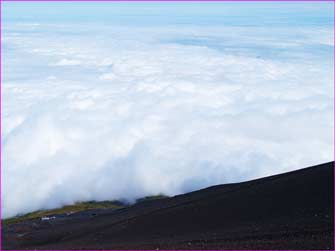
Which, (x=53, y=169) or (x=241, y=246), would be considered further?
(x=53, y=169)

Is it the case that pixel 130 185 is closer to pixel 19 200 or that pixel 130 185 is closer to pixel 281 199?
pixel 19 200

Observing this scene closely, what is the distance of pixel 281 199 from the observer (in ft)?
128

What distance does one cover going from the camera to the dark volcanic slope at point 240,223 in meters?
29.1

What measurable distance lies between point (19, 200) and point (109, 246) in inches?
4713

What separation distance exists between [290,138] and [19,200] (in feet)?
309

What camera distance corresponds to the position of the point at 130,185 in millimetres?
160125

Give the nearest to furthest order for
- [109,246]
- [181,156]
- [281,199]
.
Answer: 1. [109,246]
2. [281,199]
3. [181,156]

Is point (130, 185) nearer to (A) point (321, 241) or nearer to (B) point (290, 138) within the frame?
(B) point (290, 138)

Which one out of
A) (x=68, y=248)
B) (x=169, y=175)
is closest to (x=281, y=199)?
(x=68, y=248)

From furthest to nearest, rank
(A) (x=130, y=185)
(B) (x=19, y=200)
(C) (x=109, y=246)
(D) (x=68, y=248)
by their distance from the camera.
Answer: (A) (x=130, y=185) → (B) (x=19, y=200) → (D) (x=68, y=248) → (C) (x=109, y=246)

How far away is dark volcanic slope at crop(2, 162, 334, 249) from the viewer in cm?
2912

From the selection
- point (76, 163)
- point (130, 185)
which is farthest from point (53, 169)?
point (130, 185)

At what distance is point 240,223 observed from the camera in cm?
3625

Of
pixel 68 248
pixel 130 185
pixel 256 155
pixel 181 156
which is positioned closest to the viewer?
pixel 68 248
